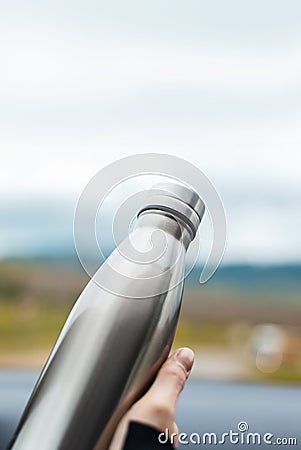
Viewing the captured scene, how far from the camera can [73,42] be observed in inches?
55.7

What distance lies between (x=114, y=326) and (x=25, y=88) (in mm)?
1114

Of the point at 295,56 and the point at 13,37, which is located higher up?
the point at 295,56

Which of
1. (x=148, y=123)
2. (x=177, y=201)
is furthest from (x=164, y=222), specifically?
(x=148, y=123)

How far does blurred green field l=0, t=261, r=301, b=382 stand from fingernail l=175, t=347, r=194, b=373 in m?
0.61

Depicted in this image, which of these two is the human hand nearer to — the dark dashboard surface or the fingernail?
the fingernail

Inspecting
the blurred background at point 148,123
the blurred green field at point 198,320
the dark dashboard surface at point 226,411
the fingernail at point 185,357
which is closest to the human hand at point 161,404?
the fingernail at point 185,357

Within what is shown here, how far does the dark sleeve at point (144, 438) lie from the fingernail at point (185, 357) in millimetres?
55

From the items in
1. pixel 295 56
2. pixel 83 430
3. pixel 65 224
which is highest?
pixel 295 56

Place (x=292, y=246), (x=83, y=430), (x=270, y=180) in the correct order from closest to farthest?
(x=83, y=430) < (x=292, y=246) < (x=270, y=180)

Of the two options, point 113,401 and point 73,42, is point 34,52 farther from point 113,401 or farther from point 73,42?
→ point 113,401

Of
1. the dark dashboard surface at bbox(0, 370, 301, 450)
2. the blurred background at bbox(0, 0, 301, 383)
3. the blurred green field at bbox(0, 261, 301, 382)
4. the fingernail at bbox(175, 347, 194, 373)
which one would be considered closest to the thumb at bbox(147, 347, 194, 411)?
the fingernail at bbox(175, 347, 194, 373)

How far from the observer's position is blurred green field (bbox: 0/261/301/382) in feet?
3.84

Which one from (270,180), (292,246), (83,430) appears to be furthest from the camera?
(270,180)

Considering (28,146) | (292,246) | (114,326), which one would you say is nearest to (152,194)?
(114,326)
